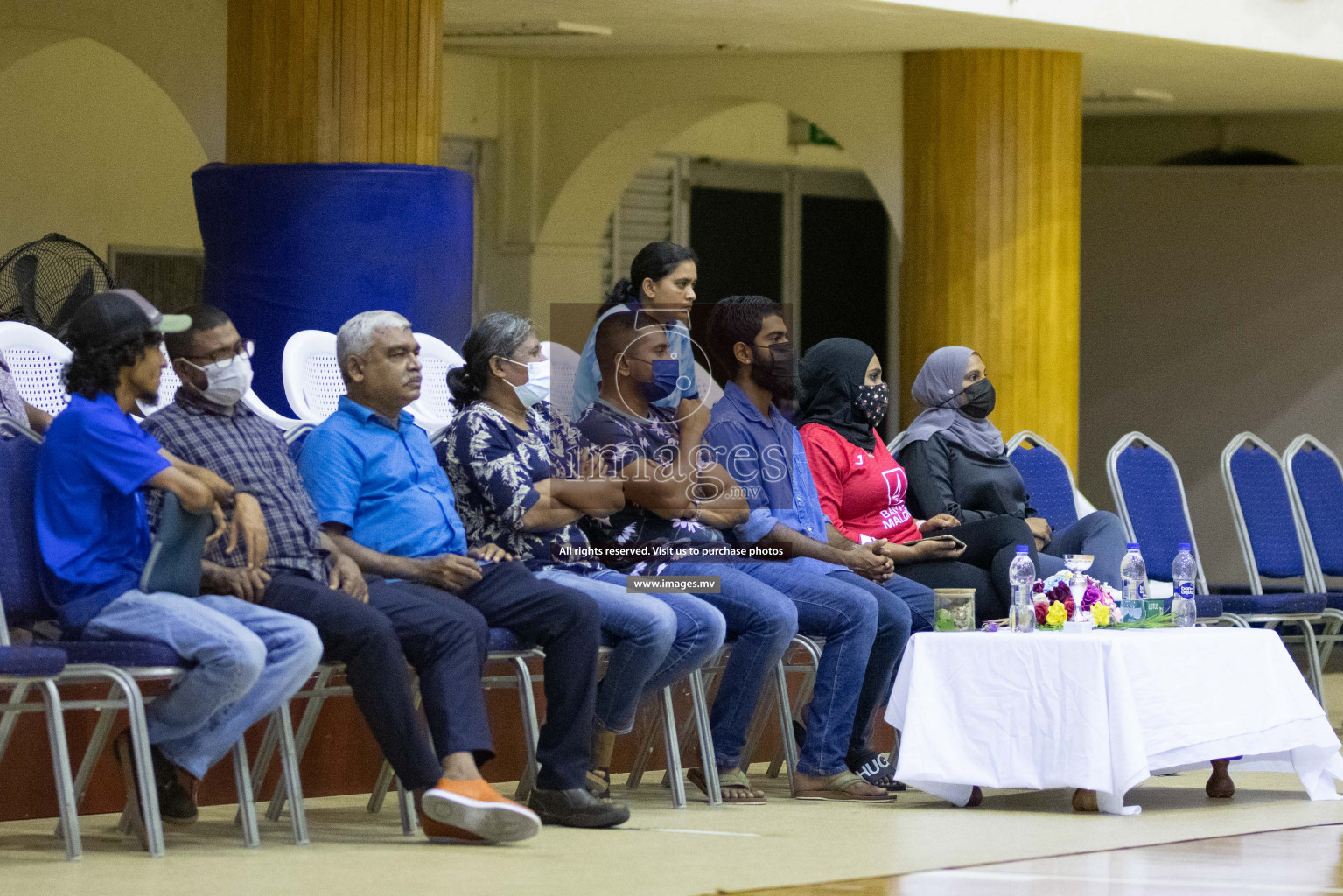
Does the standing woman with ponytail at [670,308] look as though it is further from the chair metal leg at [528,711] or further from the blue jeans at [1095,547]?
the blue jeans at [1095,547]

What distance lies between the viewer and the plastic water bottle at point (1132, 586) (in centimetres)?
597

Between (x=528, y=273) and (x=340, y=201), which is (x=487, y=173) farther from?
(x=340, y=201)

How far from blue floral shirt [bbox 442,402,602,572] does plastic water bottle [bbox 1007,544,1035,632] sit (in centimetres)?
125

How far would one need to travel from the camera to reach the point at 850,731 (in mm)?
5973

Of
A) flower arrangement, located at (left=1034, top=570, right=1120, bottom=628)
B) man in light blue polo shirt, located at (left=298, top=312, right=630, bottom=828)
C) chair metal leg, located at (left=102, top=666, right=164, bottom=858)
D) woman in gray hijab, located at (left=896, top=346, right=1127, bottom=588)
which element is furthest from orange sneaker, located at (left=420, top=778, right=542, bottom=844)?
woman in gray hijab, located at (left=896, top=346, right=1127, bottom=588)

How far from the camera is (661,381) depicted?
579 cm

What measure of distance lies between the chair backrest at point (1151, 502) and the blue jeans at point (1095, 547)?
0.60m

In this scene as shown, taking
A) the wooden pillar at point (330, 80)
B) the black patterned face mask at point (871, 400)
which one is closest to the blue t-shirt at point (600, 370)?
the black patterned face mask at point (871, 400)

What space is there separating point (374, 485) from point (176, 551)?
644 mm

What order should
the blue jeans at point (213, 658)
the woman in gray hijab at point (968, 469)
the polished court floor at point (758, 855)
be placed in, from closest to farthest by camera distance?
the polished court floor at point (758, 855) < the blue jeans at point (213, 658) < the woman in gray hijab at point (968, 469)

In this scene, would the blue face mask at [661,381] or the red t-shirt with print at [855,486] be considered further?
the red t-shirt with print at [855,486]

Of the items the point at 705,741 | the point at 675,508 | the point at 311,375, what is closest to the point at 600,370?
the point at 675,508

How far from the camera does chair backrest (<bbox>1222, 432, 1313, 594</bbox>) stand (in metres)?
8.24

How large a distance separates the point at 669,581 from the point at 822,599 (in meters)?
0.45
